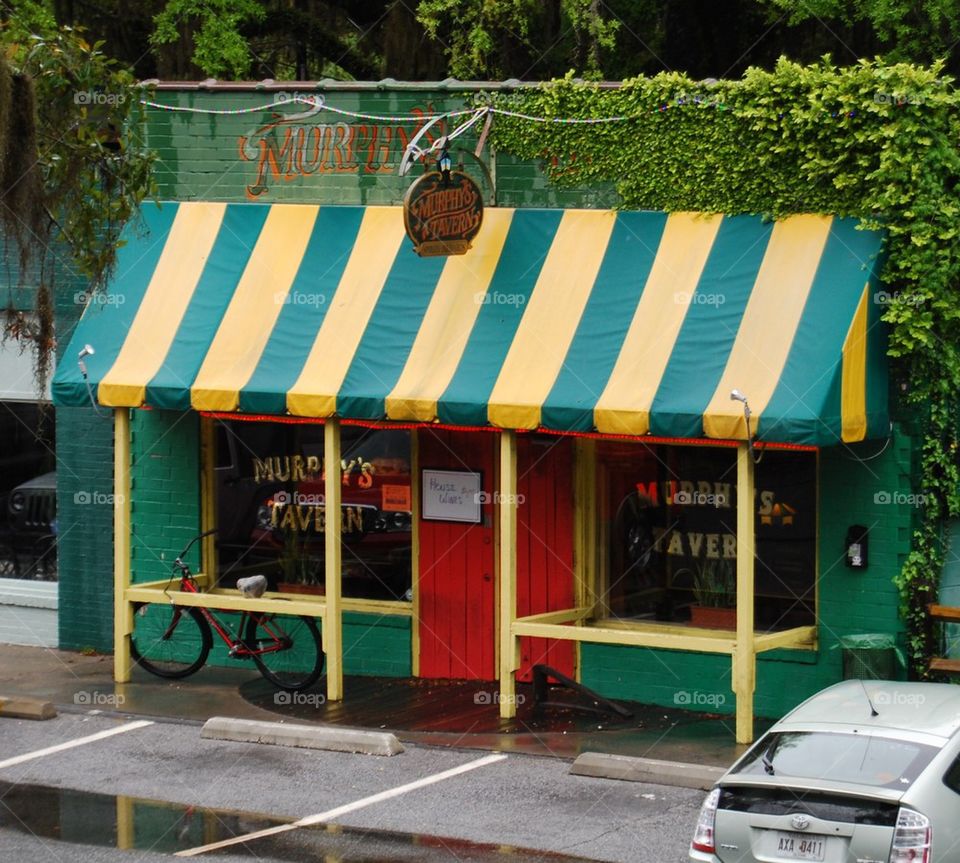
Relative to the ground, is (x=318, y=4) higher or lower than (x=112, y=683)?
higher

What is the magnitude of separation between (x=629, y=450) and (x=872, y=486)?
2351 millimetres

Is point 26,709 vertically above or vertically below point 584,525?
below

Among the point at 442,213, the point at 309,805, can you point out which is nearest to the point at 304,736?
the point at 309,805

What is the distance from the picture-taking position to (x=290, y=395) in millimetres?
14414

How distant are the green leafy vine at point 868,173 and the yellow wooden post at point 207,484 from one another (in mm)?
5074

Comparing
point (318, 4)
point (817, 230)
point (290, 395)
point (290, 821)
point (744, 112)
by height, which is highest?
point (318, 4)

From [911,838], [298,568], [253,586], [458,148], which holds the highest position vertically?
[458,148]

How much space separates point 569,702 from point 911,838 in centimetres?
662

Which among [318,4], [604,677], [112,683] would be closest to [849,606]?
[604,677]

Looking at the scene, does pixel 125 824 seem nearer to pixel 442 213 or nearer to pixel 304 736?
pixel 304 736

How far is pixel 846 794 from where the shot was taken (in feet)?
27.7

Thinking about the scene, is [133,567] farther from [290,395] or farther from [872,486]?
[872,486]

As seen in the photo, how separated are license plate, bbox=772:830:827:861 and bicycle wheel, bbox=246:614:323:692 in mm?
7137

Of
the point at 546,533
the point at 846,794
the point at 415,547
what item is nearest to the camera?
the point at 846,794
